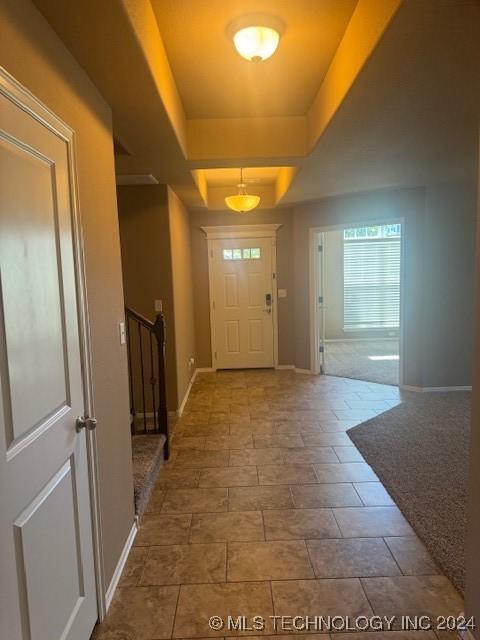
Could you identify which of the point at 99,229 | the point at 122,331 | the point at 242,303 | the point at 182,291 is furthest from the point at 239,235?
the point at 99,229

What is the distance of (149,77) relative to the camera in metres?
1.86

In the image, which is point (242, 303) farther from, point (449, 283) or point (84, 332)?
point (84, 332)

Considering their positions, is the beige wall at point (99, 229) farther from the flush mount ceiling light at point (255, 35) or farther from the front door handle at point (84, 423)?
the flush mount ceiling light at point (255, 35)

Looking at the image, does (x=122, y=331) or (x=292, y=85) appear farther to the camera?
(x=292, y=85)

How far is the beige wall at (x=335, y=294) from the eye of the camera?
830cm

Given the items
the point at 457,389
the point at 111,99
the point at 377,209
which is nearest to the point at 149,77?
the point at 111,99

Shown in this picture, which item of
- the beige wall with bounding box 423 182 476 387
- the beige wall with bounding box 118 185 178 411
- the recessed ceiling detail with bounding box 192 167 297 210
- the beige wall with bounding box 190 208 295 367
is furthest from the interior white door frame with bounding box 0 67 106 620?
the beige wall with bounding box 190 208 295 367

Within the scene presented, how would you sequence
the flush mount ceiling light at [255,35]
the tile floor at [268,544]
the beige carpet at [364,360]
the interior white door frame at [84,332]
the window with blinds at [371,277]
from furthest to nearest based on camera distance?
the window with blinds at [371,277] → the beige carpet at [364,360] → the flush mount ceiling light at [255,35] → the tile floor at [268,544] → the interior white door frame at [84,332]

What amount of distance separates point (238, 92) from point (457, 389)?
4127mm

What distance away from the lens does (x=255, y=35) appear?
76.0 inches

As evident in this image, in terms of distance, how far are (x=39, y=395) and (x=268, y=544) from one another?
1.60 meters

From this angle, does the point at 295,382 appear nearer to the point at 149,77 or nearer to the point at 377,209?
the point at 377,209

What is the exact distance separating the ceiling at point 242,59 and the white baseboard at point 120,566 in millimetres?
2667

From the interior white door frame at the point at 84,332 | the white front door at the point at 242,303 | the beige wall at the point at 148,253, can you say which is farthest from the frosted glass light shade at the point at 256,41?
the white front door at the point at 242,303
